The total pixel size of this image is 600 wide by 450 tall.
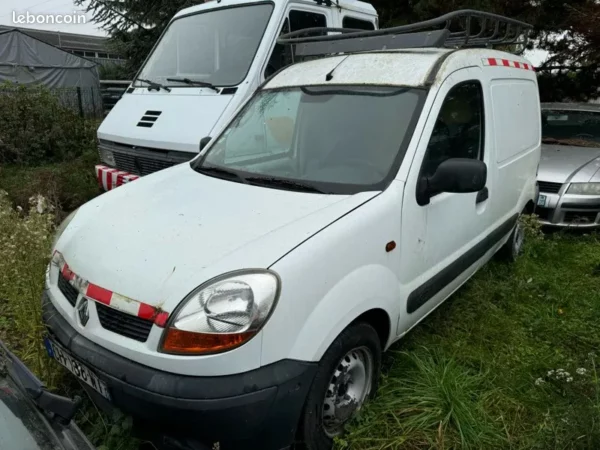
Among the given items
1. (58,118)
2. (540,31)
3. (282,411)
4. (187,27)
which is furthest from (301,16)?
(540,31)

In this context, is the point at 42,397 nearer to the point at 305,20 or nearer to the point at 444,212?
the point at 444,212

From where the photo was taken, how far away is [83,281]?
88.5 inches

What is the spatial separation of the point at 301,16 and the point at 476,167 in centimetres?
360

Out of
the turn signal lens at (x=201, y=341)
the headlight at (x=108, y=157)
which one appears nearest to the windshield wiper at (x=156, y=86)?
the headlight at (x=108, y=157)

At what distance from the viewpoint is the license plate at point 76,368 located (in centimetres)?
212

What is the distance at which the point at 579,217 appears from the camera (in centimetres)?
557

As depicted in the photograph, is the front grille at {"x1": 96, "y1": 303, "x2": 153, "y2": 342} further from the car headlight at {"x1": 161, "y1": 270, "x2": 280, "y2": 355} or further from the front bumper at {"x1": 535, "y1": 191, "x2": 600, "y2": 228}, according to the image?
the front bumper at {"x1": 535, "y1": 191, "x2": 600, "y2": 228}

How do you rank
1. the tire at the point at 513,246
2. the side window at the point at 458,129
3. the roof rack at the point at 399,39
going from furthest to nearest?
the tire at the point at 513,246
the roof rack at the point at 399,39
the side window at the point at 458,129

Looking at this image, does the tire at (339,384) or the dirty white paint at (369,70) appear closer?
the tire at (339,384)

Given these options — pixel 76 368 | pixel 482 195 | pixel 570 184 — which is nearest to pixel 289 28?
pixel 482 195

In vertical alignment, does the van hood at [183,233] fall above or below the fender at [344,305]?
above

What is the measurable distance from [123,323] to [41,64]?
73.7 ft

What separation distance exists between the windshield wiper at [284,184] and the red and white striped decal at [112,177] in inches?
103

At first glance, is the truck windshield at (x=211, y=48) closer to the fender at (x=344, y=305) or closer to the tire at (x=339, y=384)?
the fender at (x=344, y=305)
